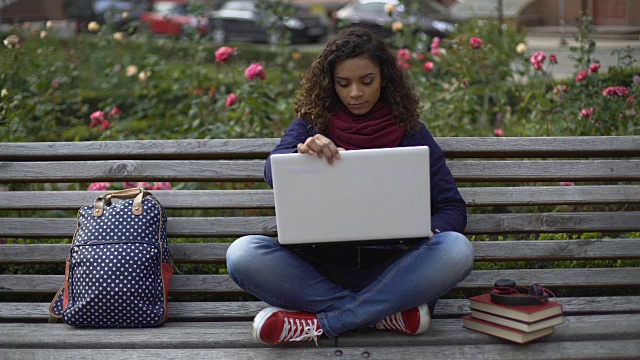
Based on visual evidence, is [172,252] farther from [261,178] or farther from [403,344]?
[403,344]

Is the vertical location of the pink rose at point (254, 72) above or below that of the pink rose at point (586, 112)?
→ above

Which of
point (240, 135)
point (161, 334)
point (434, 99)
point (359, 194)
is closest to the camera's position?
point (359, 194)

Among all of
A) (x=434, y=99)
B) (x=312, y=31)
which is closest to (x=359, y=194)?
(x=434, y=99)

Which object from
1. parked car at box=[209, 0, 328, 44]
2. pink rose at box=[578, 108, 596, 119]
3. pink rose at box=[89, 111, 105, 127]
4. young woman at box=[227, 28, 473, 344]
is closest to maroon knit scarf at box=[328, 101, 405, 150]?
young woman at box=[227, 28, 473, 344]

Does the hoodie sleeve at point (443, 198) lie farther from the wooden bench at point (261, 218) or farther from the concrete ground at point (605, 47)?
the concrete ground at point (605, 47)

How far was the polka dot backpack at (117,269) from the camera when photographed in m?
2.95

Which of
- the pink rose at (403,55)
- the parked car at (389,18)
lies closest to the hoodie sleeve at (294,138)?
the pink rose at (403,55)

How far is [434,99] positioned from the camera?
16.4 feet

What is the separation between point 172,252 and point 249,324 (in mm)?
511

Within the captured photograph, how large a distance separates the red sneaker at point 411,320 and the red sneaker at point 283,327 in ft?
0.76

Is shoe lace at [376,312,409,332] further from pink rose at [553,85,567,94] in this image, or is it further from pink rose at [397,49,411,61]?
pink rose at [397,49,411,61]

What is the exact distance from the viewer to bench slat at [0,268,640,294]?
→ 323 centimetres

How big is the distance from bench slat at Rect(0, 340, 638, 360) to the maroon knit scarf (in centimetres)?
70

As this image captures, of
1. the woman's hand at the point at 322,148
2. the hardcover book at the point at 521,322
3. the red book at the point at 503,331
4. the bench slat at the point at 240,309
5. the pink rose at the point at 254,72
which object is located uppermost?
the woman's hand at the point at 322,148
